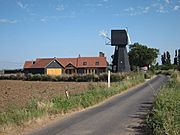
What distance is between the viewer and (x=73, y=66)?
99250mm

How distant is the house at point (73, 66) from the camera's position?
3824 inches

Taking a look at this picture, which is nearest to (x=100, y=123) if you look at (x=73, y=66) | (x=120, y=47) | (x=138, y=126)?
(x=138, y=126)

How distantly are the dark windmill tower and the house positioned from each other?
18.5m

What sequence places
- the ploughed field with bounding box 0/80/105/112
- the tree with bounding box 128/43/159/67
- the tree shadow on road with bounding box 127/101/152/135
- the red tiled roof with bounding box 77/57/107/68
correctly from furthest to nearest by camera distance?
the tree with bounding box 128/43/159/67 → the red tiled roof with bounding box 77/57/107/68 → the ploughed field with bounding box 0/80/105/112 → the tree shadow on road with bounding box 127/101/152/135

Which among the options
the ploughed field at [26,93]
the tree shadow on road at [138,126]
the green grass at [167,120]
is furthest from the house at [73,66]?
the green grass at [167,120]

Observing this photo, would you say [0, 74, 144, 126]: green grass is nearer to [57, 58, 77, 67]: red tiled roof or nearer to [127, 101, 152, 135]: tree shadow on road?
[127, 101, 152, 135]: tree shadow on road

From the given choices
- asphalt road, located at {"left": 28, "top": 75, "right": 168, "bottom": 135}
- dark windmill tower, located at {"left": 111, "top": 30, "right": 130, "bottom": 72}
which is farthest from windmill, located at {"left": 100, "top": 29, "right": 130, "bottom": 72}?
asphalt road, located at {"left": 28, "top": 75, "right": 168, "bottom": 135}

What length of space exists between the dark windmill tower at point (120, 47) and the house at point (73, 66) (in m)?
18.5

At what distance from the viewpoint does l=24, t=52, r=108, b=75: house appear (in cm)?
9714

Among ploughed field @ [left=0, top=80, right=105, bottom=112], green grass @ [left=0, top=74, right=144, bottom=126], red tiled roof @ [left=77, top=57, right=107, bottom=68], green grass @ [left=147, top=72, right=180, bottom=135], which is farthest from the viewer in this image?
red tiled roof @ [left=77, top=57, right=107, bottom=68]

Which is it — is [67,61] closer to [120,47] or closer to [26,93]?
[120,47]

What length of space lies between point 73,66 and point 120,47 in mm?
24754

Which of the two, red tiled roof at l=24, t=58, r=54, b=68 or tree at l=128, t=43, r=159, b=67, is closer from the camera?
red tiled roof at l=24, t=58, r=54, b=68

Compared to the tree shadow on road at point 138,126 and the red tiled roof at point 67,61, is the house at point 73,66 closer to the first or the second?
the red tiled roof at point 67,61
